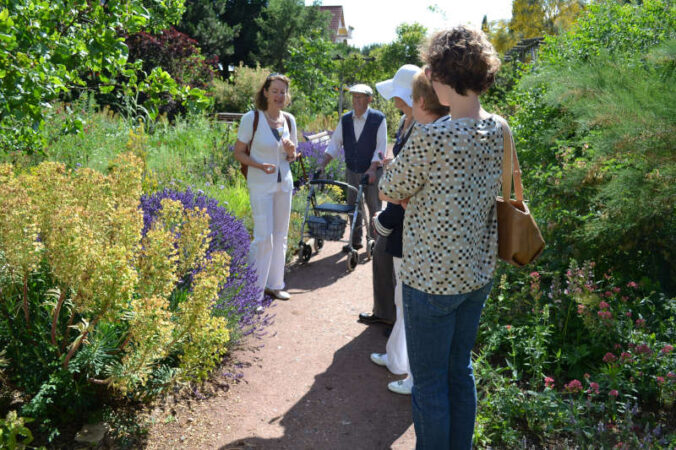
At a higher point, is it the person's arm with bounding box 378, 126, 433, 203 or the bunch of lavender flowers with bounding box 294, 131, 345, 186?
the person's arm with bounding box 378, 126, 433, 203

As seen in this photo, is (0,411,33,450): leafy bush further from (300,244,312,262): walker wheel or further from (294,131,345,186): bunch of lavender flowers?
(294,131,345,186): bunch of lavender flowers

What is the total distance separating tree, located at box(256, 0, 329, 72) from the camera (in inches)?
1182

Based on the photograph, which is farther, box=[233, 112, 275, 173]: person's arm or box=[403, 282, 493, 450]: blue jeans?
box=[233, 112, 275, 173]: person's arm

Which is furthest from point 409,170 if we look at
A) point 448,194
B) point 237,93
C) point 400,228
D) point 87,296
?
point 237,93

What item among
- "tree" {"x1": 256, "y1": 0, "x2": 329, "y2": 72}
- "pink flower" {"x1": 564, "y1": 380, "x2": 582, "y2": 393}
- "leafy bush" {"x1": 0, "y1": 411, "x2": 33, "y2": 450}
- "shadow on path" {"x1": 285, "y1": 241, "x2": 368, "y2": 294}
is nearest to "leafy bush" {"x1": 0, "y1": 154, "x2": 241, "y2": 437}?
"leafy bush" {"x1": 0, "y1": 411, "x2": 33, "y2": 450}

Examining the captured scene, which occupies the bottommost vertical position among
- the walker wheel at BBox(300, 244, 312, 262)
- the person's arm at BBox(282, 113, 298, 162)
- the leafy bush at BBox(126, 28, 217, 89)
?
the walker wheel at BBox(300, 244, 312, 262)

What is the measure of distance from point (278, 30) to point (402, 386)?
29.4 m

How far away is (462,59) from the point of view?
6.95ft

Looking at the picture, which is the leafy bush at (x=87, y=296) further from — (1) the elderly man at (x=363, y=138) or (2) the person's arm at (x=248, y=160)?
(1) the elderly man at (x=363, y=138)

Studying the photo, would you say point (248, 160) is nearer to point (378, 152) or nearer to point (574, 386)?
point (378, 152)

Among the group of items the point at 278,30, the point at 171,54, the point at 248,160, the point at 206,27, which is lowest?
the point at 248,160

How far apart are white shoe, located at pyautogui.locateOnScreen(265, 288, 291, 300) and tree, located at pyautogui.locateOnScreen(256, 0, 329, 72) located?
85.7 feet

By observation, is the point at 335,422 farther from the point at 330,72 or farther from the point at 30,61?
the point at 330,72

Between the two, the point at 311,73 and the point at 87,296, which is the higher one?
the point at 311,73
